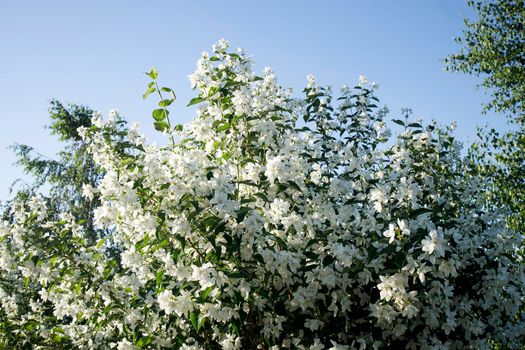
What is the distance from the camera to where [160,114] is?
355 cm

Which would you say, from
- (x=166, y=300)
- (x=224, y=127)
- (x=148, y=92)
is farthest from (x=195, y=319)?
(x=148, y=92)

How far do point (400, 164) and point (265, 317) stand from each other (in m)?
2.11

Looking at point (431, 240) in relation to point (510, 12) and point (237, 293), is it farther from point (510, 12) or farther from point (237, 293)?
point (510, 12)

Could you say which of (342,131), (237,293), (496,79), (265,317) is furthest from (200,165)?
(496,79)

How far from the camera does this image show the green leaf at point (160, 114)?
353cm

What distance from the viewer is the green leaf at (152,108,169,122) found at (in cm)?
353

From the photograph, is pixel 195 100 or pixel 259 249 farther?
pixel 195 100

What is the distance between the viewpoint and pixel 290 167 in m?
3.36

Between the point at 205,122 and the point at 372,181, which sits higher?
the point at 205,122

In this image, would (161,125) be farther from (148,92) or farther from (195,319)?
(195,319)

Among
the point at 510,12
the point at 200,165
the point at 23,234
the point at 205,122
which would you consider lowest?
the point at 23,234

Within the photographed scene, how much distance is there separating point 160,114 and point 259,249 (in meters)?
1.28

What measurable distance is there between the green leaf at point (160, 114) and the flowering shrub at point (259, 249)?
2 cm

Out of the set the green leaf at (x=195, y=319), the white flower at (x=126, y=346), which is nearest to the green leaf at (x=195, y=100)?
the green leaf at (x=195, y=319)
